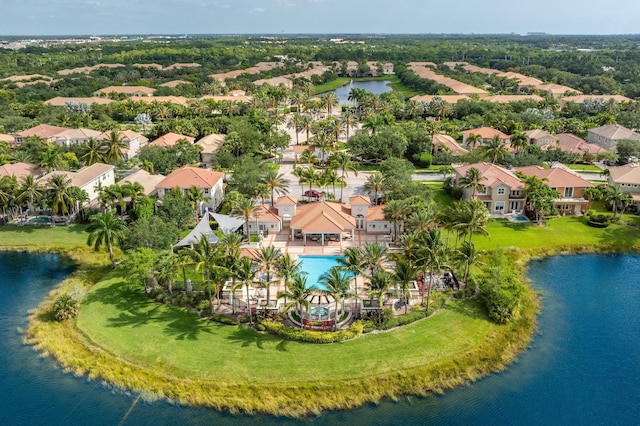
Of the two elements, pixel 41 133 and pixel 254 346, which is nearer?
pixel 254 346

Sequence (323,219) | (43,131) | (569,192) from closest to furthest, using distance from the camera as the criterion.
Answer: (323,219)
(569,192)
(43,131)

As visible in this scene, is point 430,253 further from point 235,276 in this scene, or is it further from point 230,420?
point 230,420

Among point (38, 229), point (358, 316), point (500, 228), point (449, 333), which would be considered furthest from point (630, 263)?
A: point (38, 229)

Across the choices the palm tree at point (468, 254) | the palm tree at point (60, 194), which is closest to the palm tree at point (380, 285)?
the palm tree at point (468, 254)

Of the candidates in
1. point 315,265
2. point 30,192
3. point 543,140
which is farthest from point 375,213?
point 543,140

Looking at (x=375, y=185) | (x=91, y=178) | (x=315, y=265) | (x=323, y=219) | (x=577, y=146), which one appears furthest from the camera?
(x=577, y=146)

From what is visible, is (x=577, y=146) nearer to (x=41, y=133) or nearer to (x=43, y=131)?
(x=41, y=133)

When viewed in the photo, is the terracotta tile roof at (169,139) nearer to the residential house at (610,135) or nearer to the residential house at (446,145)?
the residential house at (446,145)
